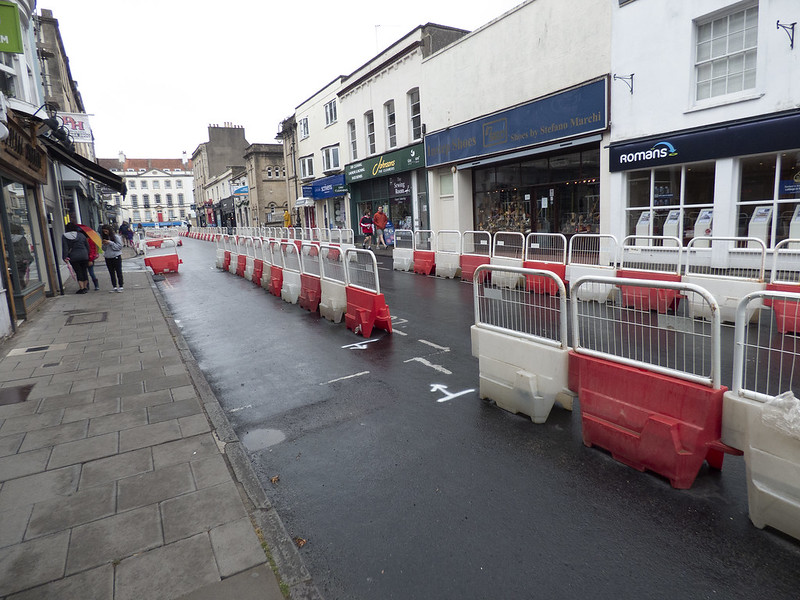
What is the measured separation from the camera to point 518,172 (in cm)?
1897

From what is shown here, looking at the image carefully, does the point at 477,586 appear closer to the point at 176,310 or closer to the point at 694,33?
the point at 176,310

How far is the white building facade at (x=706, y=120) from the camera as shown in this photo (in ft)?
35.5

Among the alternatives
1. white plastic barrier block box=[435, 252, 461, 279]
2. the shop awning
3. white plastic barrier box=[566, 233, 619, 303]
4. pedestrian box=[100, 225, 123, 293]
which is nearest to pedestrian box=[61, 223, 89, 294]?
pedestrian box=[100, 225, 123, 293]

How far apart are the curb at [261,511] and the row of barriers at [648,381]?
2524mm

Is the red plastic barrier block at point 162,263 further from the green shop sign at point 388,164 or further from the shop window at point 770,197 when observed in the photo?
the shop window at point 770,197

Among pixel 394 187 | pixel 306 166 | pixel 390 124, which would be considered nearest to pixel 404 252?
pixel 394 187

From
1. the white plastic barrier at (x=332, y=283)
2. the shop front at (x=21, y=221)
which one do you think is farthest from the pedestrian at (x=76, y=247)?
the white plastic barrier at (x=332, y=283)

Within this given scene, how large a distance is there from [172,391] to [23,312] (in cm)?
660

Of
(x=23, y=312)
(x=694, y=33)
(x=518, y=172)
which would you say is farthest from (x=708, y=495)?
(x=518, y=172)

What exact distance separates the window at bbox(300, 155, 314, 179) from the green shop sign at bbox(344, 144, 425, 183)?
6.29m

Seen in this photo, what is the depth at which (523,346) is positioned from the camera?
15.4ft

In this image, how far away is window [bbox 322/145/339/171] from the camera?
3247cm

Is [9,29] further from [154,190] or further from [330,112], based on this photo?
[154,190]

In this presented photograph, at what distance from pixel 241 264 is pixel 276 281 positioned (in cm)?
512
